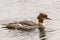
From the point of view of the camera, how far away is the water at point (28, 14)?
55.1 feet

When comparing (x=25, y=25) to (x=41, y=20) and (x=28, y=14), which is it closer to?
(x=41, y=20)

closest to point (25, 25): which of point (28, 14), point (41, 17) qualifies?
point (41, 17)

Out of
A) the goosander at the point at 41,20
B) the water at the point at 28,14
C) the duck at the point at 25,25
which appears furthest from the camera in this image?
the goosander at the point at 41,20

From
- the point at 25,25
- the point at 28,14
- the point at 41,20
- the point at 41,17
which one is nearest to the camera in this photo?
the point at 25,25

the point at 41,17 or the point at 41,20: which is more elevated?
the point at 41,17

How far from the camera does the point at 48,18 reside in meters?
18.2

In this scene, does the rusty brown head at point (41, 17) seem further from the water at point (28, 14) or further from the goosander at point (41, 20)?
the water at point (28, 14)

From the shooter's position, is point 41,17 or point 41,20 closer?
point 41,17

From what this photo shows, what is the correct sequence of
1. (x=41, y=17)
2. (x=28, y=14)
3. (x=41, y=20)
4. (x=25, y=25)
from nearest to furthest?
(x=25, y=25), (x=41, y=17), (x=41, y=20), (x=28, y=14)

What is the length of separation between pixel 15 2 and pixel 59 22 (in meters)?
5.42

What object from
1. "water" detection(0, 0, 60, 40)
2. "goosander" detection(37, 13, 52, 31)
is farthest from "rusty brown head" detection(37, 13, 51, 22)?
"water" detection(0, 0, 60, 40)

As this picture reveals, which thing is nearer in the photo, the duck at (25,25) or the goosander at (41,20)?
the duck at (25,25)

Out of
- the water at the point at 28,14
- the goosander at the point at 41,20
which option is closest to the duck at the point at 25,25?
the goosander at the point at 41,20

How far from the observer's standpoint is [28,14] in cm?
1998
